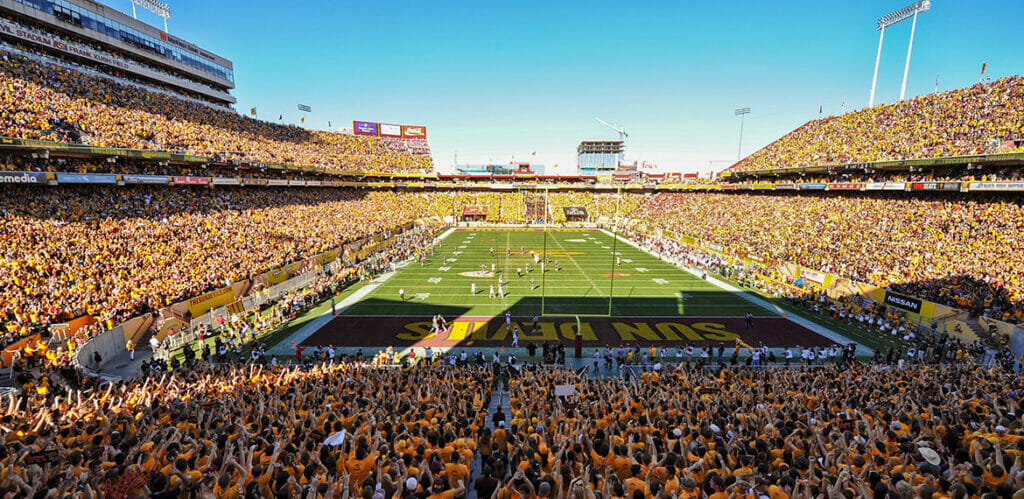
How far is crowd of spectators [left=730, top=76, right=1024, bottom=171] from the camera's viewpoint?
3120 cm

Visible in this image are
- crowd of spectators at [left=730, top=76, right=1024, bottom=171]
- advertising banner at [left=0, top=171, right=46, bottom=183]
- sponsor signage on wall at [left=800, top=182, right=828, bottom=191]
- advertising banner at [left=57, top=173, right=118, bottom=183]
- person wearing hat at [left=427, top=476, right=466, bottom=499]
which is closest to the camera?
person wearing hat at [left=427, top=476, right=466, bottom=499]

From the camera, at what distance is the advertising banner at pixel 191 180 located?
112ft

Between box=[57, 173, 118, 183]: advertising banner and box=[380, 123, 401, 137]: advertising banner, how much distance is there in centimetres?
6652

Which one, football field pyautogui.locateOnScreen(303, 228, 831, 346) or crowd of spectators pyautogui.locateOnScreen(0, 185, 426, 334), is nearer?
crowd of spectators pyautogui.locateOnScreen(0, 185, 426, 334)

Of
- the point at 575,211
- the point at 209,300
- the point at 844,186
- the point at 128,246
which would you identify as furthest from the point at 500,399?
the point at 575,211

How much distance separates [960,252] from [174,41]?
74789 millimetres

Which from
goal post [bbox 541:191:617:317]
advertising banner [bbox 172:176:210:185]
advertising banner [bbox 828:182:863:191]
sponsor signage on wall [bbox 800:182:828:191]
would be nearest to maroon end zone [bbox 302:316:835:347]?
goal post [bbox 541:191:617:317]

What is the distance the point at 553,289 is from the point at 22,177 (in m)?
31.4

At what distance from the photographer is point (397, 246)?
41.3 m

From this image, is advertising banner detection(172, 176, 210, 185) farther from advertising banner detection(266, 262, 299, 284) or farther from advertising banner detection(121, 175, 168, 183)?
advertising banner detection(266, 262, 299, 284)

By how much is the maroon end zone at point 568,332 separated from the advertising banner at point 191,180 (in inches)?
940

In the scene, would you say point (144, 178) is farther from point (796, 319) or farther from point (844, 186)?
point (844, 186)

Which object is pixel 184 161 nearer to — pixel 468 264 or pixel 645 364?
pixel 468 264

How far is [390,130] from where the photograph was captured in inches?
3666
